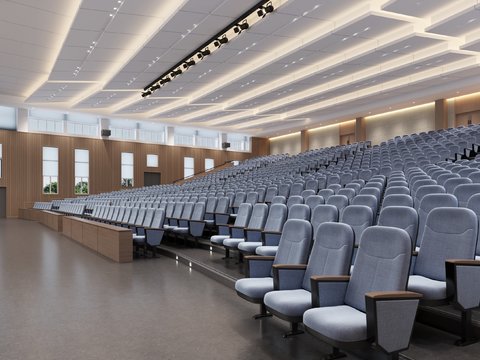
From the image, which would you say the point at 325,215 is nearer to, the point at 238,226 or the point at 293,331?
the point at 293,331

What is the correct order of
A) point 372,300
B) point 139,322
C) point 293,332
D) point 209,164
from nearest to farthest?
point 372,300, point 293,332, point 139,322, point 209,164

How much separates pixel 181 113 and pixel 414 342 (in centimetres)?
2056

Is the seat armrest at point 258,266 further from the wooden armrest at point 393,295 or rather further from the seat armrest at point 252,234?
the seat armrest at point 252,234

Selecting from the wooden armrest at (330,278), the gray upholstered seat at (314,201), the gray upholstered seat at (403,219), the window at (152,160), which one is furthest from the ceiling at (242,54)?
the wooden armrest at (330,278)

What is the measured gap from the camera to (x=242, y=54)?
13.4 m

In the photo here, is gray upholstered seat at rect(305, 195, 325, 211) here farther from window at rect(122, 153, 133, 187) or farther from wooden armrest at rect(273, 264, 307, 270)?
window at rect(122, 153, 133, 187)

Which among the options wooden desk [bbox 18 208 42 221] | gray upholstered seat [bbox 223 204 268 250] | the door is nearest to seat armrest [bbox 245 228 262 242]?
gray upholstered seat [bbox 223 204 268 250]

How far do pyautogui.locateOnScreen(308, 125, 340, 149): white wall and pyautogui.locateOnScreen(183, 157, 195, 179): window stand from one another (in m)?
7.29

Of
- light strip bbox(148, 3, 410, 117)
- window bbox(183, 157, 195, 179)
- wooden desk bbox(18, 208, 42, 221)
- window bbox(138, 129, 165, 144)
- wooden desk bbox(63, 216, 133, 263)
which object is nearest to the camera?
wooden desk bbox(63, 216, 133, 263)

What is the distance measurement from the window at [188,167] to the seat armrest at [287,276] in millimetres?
23417

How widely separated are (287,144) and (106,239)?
21926 mm

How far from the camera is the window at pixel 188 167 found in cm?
2633

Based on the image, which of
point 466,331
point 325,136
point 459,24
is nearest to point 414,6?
point 459,24

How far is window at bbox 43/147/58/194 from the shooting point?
70.1ft
